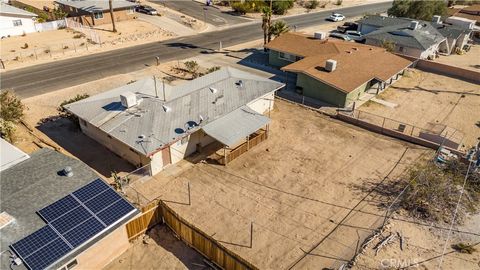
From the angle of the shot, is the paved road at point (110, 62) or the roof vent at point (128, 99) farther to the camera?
the paved road at point (110, 62)

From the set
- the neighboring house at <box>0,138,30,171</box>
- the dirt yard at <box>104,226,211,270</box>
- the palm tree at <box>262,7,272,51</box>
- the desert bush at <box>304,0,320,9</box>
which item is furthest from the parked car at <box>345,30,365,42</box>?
the neighboring house at <box>0,138,30,171</box>

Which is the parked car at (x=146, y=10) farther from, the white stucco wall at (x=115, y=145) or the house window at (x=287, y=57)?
the white stucco wall at (x=115, y=145)

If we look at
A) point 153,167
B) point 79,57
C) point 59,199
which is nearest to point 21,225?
point 59,199

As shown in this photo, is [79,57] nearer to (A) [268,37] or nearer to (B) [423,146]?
(A) [268,37]

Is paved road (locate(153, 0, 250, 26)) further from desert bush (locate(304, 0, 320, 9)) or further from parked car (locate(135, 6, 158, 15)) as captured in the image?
desert bush (locate(304, 0, 320, 9))

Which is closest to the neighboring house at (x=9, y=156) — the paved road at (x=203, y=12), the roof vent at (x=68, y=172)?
the roof vent at (x=68, y=172)

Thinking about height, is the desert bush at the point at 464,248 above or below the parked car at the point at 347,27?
below
